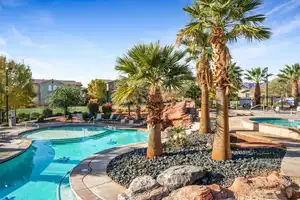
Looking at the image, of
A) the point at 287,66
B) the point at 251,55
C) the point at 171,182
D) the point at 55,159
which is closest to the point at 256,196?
the point at 171,182

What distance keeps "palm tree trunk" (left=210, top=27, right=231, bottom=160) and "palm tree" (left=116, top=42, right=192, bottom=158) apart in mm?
1088

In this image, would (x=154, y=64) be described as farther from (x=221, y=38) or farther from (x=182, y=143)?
(x=182, y=143)

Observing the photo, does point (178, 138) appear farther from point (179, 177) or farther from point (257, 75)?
point (257, 75)

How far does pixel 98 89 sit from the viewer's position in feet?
136

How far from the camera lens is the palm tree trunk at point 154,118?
8.11 m

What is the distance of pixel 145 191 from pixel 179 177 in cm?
103

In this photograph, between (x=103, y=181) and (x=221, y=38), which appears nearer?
(x=103, y=181)

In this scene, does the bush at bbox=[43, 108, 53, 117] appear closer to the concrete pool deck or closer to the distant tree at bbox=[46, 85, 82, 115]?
the distant tree at bbox=[46, 85, 82, 115]

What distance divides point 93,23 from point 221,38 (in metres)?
9.26

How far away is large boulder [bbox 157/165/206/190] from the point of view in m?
5.69

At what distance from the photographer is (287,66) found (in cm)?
3644

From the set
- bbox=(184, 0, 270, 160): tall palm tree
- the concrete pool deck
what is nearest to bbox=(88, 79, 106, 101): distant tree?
the concrete pool deck

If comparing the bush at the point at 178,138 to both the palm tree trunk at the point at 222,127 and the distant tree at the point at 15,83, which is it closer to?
the palm tree trunk at the point at 222,127

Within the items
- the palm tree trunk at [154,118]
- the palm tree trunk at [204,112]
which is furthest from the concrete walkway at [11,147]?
the palm tree trunk at [204,112]
